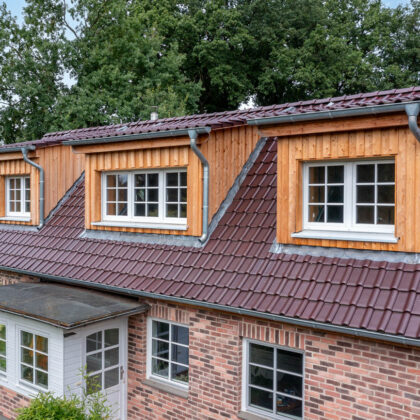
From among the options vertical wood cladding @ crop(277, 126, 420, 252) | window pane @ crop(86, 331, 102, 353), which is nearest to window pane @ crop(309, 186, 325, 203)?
vertical wood cladding @ crop(277, 126, 420, 252)

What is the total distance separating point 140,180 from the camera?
863 centimetres

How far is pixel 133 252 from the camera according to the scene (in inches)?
322

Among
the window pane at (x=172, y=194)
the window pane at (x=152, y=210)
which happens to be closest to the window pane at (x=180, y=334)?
the window pane at (x=152, y=210)

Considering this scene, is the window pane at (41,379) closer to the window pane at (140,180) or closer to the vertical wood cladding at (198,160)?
the vertical wood cladding at (198,160)

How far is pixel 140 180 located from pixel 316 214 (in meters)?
3.39

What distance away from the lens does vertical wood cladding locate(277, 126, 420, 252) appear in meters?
5.61

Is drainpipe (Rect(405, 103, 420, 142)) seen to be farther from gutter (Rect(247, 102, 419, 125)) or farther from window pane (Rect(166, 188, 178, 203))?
window pane (Rect(166, 188, 178, 203))

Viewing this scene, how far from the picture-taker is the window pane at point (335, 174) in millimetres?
6338

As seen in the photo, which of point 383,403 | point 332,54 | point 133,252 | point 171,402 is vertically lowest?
point 171,402

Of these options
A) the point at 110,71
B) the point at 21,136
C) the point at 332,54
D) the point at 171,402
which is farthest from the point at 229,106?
the point at 171,402

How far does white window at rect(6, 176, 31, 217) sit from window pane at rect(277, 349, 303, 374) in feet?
23.6

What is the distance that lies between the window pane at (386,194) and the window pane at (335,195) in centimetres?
49

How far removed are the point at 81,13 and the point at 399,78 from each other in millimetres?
17117

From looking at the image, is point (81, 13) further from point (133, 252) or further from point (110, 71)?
point (133, 252)
